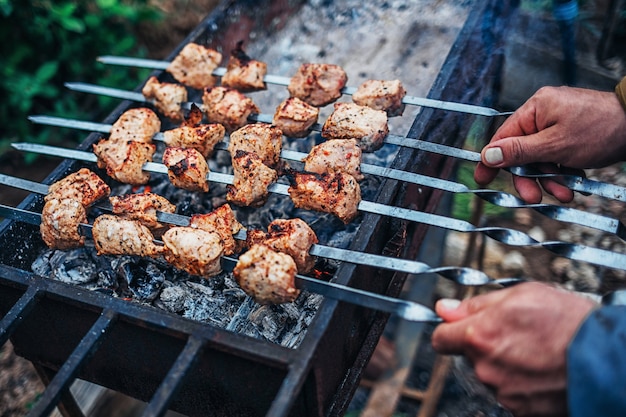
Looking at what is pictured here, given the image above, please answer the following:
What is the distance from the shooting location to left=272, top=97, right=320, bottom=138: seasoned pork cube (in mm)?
2695

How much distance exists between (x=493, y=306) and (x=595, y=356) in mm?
309

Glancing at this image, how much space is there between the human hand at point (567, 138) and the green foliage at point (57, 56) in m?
3.70

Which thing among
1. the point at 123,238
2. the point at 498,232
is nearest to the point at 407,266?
the point at 498,232

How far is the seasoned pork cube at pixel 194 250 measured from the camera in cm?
216

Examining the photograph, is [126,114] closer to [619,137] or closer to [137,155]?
[137,155]

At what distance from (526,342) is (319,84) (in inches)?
71.5

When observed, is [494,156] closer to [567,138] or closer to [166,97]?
[567,138]

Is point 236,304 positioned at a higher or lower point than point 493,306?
lower

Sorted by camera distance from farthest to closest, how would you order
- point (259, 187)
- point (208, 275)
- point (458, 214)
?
point (458, 214)
point (259, 187)
point (208, 275)

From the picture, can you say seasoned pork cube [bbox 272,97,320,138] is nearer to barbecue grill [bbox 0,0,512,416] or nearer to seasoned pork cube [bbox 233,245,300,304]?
barbecue grill [bbox 0,0,512,416]

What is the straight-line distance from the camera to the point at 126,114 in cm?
290

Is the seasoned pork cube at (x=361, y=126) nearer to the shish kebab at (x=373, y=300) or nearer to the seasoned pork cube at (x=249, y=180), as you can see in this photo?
the seasoned pork cube at (x=249, y=180)

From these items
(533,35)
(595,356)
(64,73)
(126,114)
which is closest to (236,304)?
(126,114)

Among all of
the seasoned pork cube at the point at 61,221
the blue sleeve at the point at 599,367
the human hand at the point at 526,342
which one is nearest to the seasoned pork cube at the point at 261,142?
the seasoned pork cube at the point at 61,221
